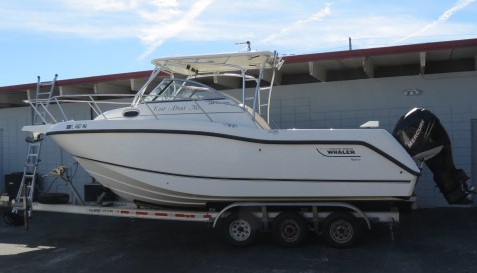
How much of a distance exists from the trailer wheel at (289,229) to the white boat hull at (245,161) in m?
0.30

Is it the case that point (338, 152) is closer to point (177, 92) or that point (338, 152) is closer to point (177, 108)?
point (177, 108)

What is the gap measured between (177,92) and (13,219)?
4.47 meters

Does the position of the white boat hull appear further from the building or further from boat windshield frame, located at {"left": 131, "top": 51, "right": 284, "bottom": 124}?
the building

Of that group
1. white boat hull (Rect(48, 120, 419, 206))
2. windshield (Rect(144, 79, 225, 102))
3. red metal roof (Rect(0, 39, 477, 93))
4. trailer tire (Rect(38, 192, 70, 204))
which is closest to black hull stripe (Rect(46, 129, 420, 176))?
white boat hull (Rect(48, 120, 419, 206))

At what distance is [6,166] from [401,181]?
34.8 ft

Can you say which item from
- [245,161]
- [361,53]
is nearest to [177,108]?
[245,161]

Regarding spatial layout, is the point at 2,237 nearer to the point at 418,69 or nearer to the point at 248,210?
the point at 248,210

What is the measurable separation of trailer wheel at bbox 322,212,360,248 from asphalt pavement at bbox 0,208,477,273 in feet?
0.39

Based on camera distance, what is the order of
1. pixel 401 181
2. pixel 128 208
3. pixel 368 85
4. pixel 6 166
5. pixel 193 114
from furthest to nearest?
pixel 6 166 → pixel 368 85 → pixel 128 208 → pixel 193 114 → pixel 401 181

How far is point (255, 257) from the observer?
21.7 ft

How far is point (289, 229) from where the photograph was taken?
7078 millimetres

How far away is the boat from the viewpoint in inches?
262

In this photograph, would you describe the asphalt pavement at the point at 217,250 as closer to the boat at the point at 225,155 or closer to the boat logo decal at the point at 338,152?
the boat at the point at 225,155

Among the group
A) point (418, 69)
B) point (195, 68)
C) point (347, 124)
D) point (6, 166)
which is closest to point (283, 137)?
point (195, 68)
